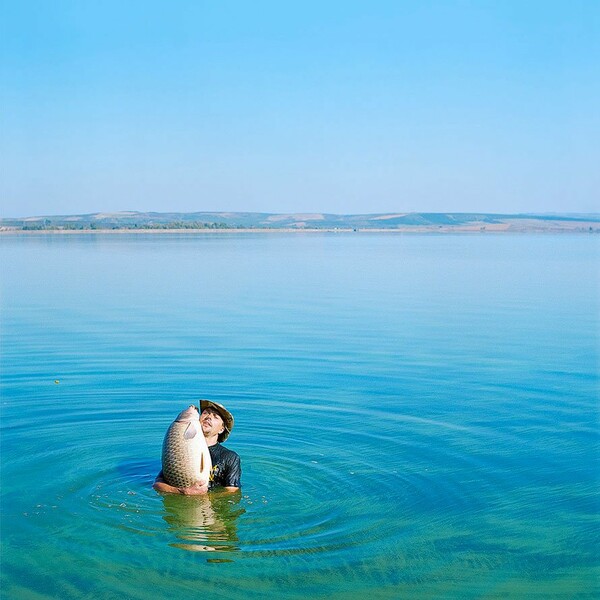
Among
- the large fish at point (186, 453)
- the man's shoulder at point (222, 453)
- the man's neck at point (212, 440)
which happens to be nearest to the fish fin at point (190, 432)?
the large fish at point (186, 453)

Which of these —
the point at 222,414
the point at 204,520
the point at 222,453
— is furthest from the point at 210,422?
the point at 204,520

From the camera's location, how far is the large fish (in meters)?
10.4

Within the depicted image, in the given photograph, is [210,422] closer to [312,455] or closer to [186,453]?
[186,453]

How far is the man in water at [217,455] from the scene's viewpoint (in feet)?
35.9

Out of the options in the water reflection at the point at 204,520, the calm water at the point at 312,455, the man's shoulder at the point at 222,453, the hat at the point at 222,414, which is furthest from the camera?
the man's shoulder at the point at 222,453

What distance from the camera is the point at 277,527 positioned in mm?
10398

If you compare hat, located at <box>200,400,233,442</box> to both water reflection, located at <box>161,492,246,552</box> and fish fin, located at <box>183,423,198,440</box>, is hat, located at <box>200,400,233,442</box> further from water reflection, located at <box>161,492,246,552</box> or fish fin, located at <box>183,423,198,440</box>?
water reflection, located at <box>161,492,246,552</box>

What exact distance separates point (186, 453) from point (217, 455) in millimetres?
628

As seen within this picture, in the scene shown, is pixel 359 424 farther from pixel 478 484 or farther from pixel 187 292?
pixel 187 292

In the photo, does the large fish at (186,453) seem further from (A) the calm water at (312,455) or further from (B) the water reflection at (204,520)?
(A) the calm water at (312,455)

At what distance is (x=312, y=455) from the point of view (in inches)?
522

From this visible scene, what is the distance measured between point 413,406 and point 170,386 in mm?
4726

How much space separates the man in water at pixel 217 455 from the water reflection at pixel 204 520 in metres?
0.13

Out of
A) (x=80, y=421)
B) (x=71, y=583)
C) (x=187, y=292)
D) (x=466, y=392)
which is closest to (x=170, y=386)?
(x=80, y=421)
